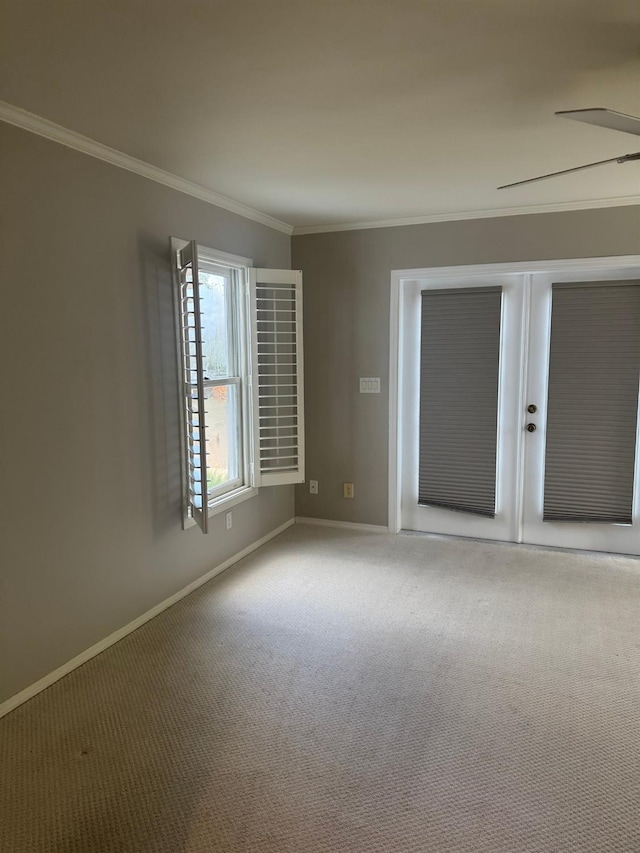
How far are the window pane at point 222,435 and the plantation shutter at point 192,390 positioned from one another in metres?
0.39

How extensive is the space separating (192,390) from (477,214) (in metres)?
2.39

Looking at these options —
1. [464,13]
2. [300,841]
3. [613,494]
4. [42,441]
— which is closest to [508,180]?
[464,13]

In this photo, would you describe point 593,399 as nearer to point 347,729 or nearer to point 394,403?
point 394,403

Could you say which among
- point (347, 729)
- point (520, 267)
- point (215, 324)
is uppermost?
point (520, 267)

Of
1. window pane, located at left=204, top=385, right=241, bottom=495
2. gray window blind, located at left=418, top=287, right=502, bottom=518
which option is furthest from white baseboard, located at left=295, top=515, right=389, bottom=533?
window pane, located at left=204, top=385, right=241, bottom=495

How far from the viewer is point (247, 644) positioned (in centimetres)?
288

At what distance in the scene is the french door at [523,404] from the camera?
3934mm

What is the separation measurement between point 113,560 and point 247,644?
0.79m

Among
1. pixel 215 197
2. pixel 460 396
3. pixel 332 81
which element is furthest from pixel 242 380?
pixel 332 81

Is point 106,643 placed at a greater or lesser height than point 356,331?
lesser

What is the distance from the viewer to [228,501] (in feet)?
12.5

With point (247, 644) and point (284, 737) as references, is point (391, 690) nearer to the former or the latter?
point (284, 737)

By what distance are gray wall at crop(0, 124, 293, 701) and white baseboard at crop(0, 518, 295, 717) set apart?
0.03 m

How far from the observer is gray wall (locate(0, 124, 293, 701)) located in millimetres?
2314
